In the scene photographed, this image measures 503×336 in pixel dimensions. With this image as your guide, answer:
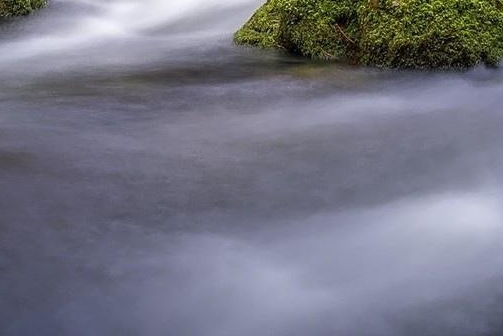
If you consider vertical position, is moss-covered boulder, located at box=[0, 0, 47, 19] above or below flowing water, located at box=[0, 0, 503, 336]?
above

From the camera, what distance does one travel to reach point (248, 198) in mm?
4141

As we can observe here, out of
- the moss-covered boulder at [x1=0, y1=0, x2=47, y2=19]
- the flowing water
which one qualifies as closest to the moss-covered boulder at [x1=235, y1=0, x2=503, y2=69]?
the flowing water

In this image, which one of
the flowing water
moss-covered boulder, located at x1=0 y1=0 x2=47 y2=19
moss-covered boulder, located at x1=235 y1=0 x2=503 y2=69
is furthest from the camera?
moss-covered boulder, located at x1=0 y1=0 x2=47 y2=19

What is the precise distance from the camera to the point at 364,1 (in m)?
6.66

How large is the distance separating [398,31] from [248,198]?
294cm

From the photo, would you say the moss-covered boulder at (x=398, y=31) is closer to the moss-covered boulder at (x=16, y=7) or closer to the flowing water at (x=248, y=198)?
the flowing water at (x=248, y=198)

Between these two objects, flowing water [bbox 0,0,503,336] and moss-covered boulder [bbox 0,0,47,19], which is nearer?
flowing water [bbox 0,0,503,336]

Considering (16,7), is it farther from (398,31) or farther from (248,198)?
(248,198)

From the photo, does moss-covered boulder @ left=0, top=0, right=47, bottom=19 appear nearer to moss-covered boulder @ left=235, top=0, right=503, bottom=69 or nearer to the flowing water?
the flowing water

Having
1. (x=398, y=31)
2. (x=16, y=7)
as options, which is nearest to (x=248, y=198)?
(x=398, y=31)

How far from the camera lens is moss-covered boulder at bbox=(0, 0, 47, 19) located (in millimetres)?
8836

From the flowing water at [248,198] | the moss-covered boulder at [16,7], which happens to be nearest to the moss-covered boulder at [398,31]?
the flowing water at [248,198]

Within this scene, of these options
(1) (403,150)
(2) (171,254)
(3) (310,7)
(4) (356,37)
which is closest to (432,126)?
(1) (403,150)

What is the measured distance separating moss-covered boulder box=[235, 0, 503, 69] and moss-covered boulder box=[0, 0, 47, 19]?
3797mm
